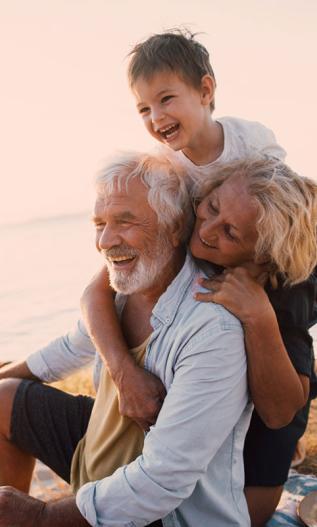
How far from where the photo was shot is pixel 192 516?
87.7 inches

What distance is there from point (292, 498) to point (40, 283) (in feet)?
36.6

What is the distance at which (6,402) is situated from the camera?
275 centimetres

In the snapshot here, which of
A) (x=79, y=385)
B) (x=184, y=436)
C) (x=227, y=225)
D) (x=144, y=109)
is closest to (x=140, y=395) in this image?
(x=184, y=436)

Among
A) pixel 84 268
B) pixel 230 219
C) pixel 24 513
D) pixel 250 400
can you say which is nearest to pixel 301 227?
pixel 230 219

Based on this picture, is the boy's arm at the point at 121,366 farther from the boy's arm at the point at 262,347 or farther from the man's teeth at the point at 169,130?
the man's teeth at the point at 169,130

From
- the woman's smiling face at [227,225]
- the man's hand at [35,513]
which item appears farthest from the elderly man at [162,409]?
the woman's smiling face at [227,225]

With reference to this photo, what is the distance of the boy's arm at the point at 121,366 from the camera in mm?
2225

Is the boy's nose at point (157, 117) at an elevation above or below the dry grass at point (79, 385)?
above

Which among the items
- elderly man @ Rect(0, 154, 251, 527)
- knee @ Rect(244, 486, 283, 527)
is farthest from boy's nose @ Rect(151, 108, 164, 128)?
knee @ Rect(244, 486, 283, 527)

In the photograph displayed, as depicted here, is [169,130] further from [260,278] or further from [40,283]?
[40,283]

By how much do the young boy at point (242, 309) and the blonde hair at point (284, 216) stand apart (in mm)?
145

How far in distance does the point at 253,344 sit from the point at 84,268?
13.4m

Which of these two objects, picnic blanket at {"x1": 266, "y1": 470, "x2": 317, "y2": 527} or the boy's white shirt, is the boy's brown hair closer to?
the boy's white shirt

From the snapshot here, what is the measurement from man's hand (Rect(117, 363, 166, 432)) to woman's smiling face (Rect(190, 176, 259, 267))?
20.4 inches
